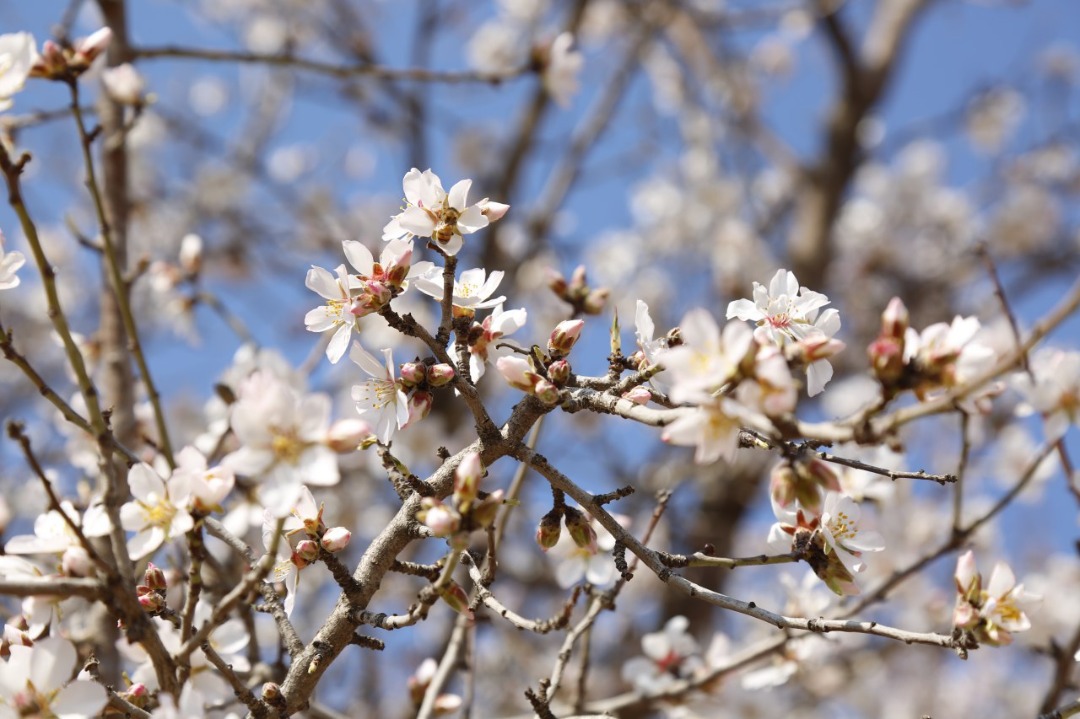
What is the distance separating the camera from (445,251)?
1378 millimetres

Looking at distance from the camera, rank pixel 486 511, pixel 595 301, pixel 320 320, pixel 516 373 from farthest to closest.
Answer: pixel 595 301
pixel 320 320
pixel 516 373
pixel 486 511

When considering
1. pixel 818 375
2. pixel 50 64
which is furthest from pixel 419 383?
pixel 50 64

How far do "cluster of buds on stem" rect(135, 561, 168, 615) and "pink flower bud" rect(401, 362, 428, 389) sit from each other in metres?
0.53

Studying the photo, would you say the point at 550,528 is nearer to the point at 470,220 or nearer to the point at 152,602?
the point at 470,220

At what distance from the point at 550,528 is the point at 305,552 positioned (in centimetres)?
40

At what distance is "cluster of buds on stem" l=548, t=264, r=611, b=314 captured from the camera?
65.0 inches

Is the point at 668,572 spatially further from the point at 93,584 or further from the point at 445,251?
the point at 93,584

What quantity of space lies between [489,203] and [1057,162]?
8.41 m

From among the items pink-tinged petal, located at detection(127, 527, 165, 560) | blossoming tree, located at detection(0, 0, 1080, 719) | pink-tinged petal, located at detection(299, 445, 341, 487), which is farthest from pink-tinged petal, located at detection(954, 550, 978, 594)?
pink-tinged petal, located at detection(127, 527, 165, 560)

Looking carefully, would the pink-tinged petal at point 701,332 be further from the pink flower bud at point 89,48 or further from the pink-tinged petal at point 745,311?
the pink flower bud at point 89,48

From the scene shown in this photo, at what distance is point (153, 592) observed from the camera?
134cm

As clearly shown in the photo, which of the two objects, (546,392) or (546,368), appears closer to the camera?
(546,392)

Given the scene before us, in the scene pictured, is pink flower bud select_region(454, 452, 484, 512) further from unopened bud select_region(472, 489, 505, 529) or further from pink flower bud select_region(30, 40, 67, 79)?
pink flower bud select_region(30, 40, 67, 79)

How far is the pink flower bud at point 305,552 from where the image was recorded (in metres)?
1.31
